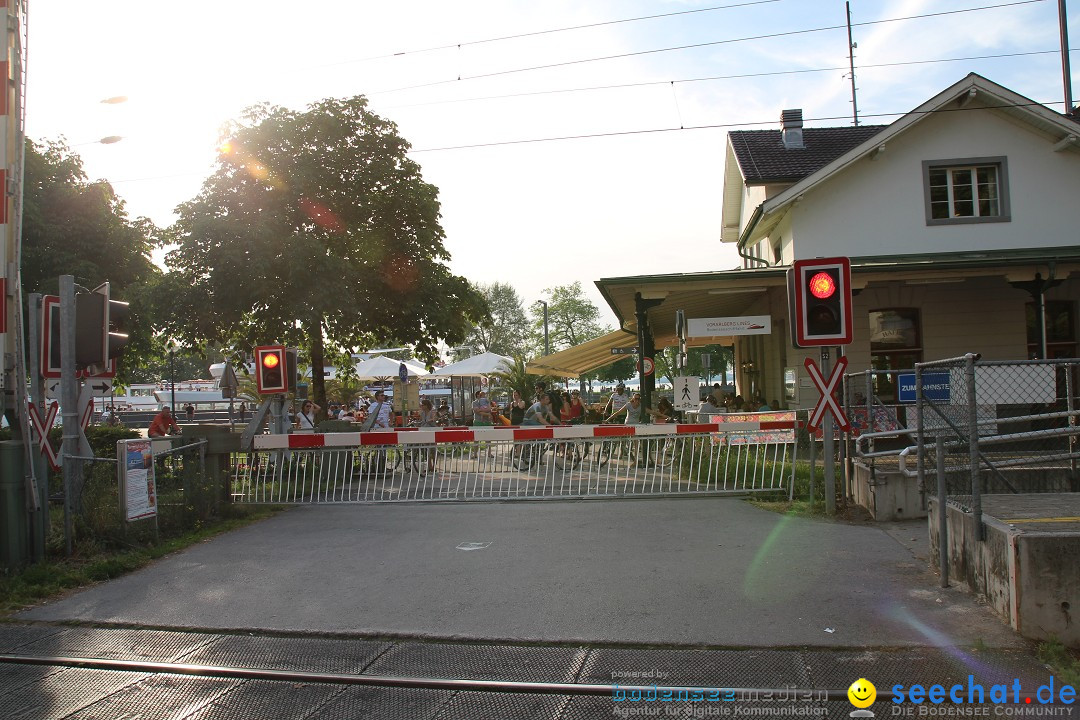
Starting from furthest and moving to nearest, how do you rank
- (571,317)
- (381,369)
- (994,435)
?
(571,317) → (381,369) → (994,435)

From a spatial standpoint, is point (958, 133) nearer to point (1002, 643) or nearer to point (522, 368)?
point (522, 368)

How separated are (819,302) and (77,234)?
25.5 metres

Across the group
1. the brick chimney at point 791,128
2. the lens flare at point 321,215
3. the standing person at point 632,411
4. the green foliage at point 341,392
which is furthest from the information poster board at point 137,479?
the green foliage at point 341,392

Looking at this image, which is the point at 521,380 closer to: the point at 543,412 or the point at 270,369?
the point at 543,412

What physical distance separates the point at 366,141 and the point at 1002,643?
16.8 metres

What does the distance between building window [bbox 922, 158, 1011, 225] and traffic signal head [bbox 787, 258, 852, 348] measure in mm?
12993

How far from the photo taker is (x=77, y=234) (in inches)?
1047

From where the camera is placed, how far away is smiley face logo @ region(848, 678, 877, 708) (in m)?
4.19

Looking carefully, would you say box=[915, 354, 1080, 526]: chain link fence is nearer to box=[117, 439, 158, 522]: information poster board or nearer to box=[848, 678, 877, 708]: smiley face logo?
box=[848, 678, 877, 708]: smiley face logo

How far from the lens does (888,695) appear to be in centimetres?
427

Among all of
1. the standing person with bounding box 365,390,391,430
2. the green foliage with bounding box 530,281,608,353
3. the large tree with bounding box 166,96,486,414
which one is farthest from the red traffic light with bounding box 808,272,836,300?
the green foliage with bounding box 530,281,608,353

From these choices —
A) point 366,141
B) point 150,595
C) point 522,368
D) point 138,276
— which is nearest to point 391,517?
point 150,595

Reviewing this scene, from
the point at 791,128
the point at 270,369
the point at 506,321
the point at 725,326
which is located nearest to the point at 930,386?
the point at 725,326

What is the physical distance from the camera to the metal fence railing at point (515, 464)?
11164 mm
